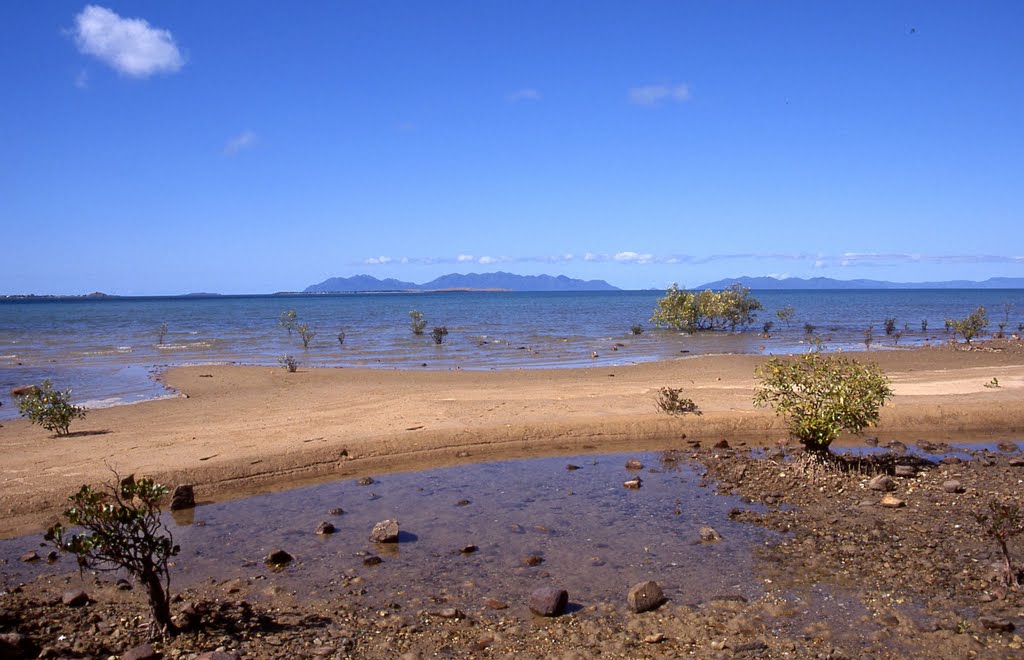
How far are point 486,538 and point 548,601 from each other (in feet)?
8.99

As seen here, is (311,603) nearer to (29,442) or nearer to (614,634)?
(614,634)

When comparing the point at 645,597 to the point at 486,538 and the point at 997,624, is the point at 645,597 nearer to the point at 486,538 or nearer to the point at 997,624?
the point at 486,538

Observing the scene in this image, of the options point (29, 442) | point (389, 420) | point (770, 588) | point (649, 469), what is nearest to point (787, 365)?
point (649, 469)

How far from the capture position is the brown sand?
13.6m

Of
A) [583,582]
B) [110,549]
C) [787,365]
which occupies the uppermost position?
[787,365]

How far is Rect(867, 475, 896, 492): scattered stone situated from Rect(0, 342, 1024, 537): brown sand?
4.56 metres

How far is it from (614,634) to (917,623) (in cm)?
310

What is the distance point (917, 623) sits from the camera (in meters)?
7.42

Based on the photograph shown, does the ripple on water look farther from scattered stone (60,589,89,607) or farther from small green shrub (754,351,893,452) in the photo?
small green shrub (754,351,893,452)

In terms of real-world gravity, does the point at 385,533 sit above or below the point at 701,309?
below

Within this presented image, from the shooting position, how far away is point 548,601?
7.97 metres

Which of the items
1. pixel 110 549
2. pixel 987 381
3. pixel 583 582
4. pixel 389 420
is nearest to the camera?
pixel 110 549

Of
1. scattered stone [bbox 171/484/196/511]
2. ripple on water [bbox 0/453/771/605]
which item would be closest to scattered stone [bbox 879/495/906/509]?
ripple on water [bbox 0/453/771/605]

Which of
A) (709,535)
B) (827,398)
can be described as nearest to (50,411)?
(709,535)
